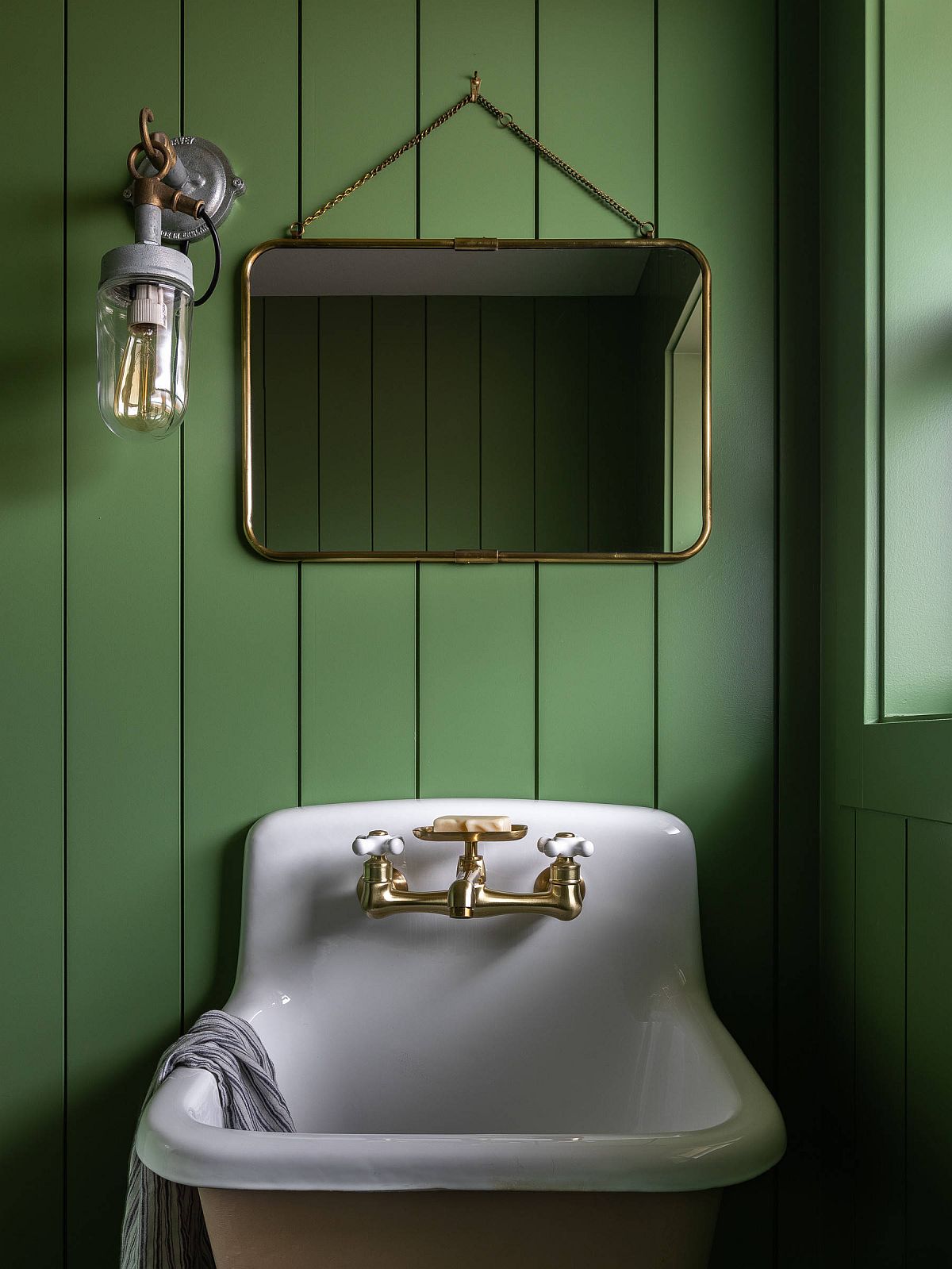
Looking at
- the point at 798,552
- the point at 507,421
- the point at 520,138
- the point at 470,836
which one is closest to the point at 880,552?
the point at 798,552

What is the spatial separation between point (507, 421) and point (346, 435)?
22cm

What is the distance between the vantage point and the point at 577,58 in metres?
1.32

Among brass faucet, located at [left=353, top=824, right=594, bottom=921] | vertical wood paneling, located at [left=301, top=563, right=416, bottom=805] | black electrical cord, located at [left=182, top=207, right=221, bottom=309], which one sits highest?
black electrical cord, located at [left=182, top=207, right=221, bottom=309]

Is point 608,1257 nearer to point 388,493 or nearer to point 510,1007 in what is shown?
point 510,1007

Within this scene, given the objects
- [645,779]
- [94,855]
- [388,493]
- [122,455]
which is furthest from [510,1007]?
[122,455]

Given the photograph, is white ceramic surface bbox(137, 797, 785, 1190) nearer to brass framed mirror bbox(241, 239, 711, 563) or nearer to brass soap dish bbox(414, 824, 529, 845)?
brass soap dish bbox(414, 824, 529, 845)

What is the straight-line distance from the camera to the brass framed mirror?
130cm

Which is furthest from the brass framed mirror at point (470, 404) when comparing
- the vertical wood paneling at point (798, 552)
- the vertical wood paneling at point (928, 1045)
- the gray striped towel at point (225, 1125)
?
the gray striped towel at point (225, 1125)

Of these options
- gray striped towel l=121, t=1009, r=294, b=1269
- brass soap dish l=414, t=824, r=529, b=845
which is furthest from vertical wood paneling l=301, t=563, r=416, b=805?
gray striped towel l=121, t=1009, r=294, b=1269

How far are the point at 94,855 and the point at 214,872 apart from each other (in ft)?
0.53

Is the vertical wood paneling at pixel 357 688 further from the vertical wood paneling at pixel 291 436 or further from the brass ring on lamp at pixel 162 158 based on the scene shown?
the brass ring on lamp at pixel 162 158

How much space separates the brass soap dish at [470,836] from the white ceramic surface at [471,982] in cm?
6

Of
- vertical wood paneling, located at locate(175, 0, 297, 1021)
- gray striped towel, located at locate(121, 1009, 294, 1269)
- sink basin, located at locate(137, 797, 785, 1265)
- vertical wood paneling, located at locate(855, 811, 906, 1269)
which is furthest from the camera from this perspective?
vertical wood paneling, located at locate(175, 0, 297, 1021)

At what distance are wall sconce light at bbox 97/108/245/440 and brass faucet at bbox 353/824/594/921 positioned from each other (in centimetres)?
58
